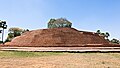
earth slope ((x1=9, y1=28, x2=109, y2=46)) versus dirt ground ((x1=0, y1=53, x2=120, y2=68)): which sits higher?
earth slope ((x1=9, y1=28, x2=109, y2=46))

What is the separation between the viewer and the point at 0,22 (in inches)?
1831

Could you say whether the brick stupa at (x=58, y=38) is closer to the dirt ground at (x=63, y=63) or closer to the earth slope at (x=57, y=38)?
the earth slope at (x=57, y=38)

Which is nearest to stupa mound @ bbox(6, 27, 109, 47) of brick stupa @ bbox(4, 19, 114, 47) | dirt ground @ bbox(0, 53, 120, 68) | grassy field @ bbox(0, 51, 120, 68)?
brick stupa @ bbox(4, 19, 114, 47)

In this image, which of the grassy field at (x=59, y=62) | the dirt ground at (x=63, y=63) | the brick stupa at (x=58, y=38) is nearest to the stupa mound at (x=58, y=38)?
the brick stupa at (x=58, y=38)

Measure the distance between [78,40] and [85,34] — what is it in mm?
3296

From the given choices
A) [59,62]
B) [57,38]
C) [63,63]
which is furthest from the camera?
[57,38]

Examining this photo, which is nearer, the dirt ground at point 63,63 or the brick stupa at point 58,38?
the dirt ground at point 63,63

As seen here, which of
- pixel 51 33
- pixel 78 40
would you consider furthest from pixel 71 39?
pixel 51 33

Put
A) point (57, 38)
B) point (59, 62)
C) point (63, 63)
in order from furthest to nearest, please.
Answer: point (57, 38) → point (59, 62) → point (63, 63)

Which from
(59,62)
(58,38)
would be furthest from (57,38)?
(59,62)

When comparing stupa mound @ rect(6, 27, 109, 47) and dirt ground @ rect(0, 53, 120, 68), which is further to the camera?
stupa mound @ rect(6, 27, 109, 47)

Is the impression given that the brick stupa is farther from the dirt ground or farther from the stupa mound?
the dirt ground

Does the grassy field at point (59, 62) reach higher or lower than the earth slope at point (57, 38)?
lower

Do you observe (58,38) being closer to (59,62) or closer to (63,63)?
(59,62)
